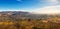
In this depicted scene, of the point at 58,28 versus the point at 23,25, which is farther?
the point at 23,25

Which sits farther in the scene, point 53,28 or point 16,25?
point 16,25

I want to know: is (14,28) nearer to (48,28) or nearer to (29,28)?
(29,28)

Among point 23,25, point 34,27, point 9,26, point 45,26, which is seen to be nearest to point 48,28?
point 45,26

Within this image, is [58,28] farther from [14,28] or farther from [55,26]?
[14,28]

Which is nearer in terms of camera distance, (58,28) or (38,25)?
(58,28)

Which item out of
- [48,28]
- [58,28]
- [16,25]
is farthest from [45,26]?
[16,25]

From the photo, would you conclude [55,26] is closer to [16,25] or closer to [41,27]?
[41,27]

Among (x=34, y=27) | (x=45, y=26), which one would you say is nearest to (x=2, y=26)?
(x=34, y=27)
